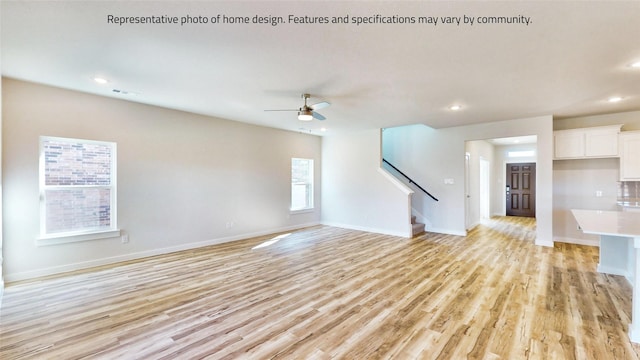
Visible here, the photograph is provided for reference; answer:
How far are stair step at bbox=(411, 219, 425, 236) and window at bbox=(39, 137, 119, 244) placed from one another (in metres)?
5.67

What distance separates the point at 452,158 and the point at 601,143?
8.15 feet

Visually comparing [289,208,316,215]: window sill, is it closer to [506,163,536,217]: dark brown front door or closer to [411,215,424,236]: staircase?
[411,215,424,236]: staircase

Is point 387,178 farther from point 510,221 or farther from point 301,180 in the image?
point 510,221

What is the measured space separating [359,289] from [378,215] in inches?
140

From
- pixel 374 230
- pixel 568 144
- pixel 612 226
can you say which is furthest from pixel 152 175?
pixel 568 144

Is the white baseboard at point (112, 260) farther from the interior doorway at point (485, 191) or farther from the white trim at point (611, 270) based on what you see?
the interior doorway at point (485, 191)

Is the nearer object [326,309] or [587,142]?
[326,309]

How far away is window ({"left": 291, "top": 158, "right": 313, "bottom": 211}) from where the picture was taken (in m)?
7.20

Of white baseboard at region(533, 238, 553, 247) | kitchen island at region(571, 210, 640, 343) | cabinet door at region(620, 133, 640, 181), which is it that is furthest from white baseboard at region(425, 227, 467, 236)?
cabinet door at region(620, 133, 640, 181)

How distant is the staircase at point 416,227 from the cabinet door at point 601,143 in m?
3.38

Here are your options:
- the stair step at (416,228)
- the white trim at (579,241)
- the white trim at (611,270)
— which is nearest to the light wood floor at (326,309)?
the white trim at (611,270)

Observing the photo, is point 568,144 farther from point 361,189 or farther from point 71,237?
point 71,237

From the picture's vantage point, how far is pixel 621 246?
12.4 feet

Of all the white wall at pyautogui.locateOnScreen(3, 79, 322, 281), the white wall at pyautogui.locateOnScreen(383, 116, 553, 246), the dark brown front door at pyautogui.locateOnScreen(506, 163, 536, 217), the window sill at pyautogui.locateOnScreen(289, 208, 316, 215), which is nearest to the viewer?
the white wall at pyautogui.locateOnScreen(3, 79, 322, 281)
